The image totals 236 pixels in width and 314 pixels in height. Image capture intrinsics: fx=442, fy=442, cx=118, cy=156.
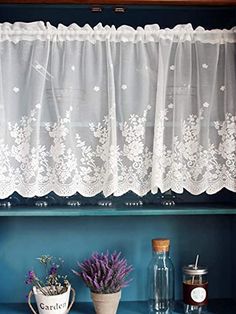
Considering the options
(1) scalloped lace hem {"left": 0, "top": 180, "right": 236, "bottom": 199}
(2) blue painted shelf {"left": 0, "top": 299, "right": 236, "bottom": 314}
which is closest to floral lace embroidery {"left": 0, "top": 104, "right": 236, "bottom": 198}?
(1) scalloped lace hem {"left": 0, "top": 180, "right": 236, "bottom": 199}

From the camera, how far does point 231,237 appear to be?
5.72ft

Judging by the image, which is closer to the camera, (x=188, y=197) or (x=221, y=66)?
(x=221, y=66)

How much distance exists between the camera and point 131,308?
5.41 feet

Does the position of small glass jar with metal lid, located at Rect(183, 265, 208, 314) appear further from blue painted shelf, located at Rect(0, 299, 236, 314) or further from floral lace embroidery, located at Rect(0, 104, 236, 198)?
floral lace embroidery, located at Rect(0, 104, 236, 198)

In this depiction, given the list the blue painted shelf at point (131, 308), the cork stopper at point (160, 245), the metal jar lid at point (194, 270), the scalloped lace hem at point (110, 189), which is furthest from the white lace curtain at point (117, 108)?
the blue painted shelf at point (131, 308)

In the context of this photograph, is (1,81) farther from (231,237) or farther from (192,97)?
(231,237)

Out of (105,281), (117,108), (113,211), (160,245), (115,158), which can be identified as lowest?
(105,281)

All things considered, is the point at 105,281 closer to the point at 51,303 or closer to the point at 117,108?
the point at 51,303

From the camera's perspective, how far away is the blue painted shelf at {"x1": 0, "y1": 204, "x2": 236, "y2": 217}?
4.95 feet

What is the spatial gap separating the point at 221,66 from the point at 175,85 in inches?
7.0

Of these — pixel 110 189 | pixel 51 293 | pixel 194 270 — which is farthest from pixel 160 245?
pixel 51 293

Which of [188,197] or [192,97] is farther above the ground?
[192,97]

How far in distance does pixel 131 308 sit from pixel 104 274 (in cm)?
→ 25

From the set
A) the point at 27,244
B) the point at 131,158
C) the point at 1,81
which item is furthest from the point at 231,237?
the point at 1,81
